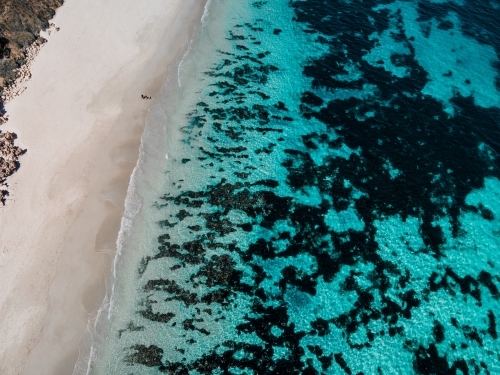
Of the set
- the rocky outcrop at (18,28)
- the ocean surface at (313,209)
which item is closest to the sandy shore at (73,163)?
the rocky outcrop at (18,28)

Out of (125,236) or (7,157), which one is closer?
(125,236)

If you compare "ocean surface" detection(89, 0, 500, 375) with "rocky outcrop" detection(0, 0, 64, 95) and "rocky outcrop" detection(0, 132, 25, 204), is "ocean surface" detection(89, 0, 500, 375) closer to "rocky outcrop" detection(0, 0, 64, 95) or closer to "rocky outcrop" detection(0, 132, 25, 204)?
"rocky outcrop" detection(0, 132, 25, 204)

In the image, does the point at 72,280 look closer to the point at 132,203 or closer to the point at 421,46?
the point at 132,203

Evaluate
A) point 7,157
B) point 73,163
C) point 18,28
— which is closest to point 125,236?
point 73,163

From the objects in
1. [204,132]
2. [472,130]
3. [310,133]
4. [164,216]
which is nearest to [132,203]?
[164,216]

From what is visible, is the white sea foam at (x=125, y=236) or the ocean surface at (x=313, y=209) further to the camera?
the ocean surface at (x=313, y=209)

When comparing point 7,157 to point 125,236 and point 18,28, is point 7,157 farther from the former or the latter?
point 18,28

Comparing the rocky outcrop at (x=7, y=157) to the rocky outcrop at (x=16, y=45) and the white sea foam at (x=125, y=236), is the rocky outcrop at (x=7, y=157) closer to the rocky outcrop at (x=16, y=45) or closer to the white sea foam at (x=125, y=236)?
the rocky outcrop at (x=16, y=45)

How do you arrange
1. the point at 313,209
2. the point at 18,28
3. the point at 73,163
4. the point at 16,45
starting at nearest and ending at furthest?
the point at 73,163 < the point at 313,209 < the point at 16,45 < the point at 18,28
